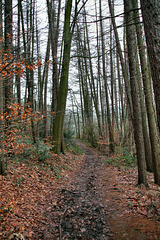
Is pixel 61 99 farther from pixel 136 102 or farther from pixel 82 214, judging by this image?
pixel 82 214

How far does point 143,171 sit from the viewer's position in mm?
5629

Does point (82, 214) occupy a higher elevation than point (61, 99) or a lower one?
lower

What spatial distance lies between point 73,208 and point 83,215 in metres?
0.45

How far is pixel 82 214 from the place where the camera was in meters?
4.00

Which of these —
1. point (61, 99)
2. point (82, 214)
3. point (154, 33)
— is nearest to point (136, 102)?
point (154, 33)

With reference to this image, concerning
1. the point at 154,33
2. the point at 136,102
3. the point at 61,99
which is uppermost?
the point at 61,99

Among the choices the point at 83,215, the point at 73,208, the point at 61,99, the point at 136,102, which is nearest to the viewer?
the point at 83,215

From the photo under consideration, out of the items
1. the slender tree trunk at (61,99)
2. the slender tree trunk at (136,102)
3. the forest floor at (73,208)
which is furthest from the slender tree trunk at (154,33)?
the slender tree trunk at (61,99)

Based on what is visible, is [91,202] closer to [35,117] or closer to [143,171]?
[143,171]

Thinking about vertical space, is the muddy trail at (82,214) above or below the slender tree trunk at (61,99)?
below

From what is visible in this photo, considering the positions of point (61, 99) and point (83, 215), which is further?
point (61, 99)

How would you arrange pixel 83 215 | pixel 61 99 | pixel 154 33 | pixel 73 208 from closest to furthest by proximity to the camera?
pixel 154 33
pixel 83 215
pixel 73 208
pixel 61 99

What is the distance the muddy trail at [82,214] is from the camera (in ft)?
10.6

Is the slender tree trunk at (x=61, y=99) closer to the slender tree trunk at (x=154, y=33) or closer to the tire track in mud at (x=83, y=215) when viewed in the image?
the tire track in mud at (x=83, y=215)
